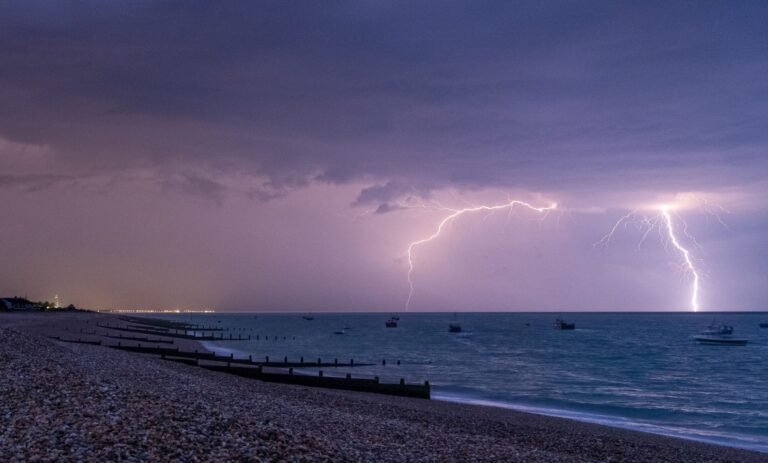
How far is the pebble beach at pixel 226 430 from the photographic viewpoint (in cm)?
1047

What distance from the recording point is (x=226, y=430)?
12.0 m

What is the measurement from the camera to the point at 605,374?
Answer: 219 ft

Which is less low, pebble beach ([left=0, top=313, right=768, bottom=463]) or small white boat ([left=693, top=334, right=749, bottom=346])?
pebble beach ([left=0, top=313, right=768, bottom=463])

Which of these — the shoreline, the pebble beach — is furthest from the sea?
the pebble beach

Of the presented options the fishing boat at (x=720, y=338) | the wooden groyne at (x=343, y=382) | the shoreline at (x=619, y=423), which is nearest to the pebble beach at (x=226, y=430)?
the shoreline at (x=619, y=423)

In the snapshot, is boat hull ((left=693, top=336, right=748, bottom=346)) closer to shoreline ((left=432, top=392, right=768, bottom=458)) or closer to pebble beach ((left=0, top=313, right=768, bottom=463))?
shoreline ((left=432, top=392, right=768, bottom=458))

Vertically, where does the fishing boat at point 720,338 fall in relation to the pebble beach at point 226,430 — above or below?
below

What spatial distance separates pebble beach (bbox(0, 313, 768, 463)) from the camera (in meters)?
10.5

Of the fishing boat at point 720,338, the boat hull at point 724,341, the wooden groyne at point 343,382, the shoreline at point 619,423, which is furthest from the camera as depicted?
the fishing boat at point 720,338

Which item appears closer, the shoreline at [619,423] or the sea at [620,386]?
the shoreline at [619,423]

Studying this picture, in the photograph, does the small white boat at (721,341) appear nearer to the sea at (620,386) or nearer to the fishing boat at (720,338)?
the fishing boat at (720,338)

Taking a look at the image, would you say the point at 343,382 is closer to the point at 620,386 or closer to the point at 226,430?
the point at 226,430

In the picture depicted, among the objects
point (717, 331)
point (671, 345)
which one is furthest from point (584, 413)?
point (717, 331)

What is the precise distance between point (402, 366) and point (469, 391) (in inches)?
728
